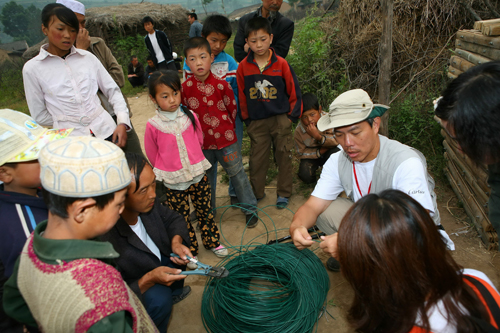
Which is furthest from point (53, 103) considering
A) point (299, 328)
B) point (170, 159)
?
point (299, 328)

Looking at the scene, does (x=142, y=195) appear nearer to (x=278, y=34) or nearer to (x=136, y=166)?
(x=136, y=166)

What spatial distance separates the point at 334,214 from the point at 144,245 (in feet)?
5.00

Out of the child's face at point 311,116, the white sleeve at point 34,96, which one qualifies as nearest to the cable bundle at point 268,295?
the child's face at point 311,116

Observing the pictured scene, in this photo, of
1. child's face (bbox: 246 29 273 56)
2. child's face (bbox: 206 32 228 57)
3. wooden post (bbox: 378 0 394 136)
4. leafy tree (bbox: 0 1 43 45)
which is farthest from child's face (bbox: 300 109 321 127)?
leafy tree (bbox: 0 1 43 45)

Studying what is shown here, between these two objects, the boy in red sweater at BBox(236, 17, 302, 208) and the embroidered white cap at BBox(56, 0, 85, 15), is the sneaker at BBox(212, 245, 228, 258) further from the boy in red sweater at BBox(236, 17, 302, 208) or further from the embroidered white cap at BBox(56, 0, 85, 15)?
the embroidered white cap at BBox(56, 0, 85, 15)

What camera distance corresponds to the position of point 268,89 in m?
3.54

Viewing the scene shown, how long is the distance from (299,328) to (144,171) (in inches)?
62.0

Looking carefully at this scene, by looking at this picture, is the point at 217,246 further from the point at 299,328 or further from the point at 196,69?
the point at 196,69

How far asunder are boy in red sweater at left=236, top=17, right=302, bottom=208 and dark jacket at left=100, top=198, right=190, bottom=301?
159 cm

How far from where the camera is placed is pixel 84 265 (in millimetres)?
1183

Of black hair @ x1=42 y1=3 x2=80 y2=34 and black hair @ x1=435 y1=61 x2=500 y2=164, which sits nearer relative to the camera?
black hair @ x1=435 y1=61 x2=500 y2=164

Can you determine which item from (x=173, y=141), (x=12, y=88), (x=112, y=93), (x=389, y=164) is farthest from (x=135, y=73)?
(x=389, y=164)

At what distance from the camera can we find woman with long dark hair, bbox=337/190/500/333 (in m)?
1.19

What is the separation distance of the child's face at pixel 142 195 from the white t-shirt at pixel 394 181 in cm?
129
